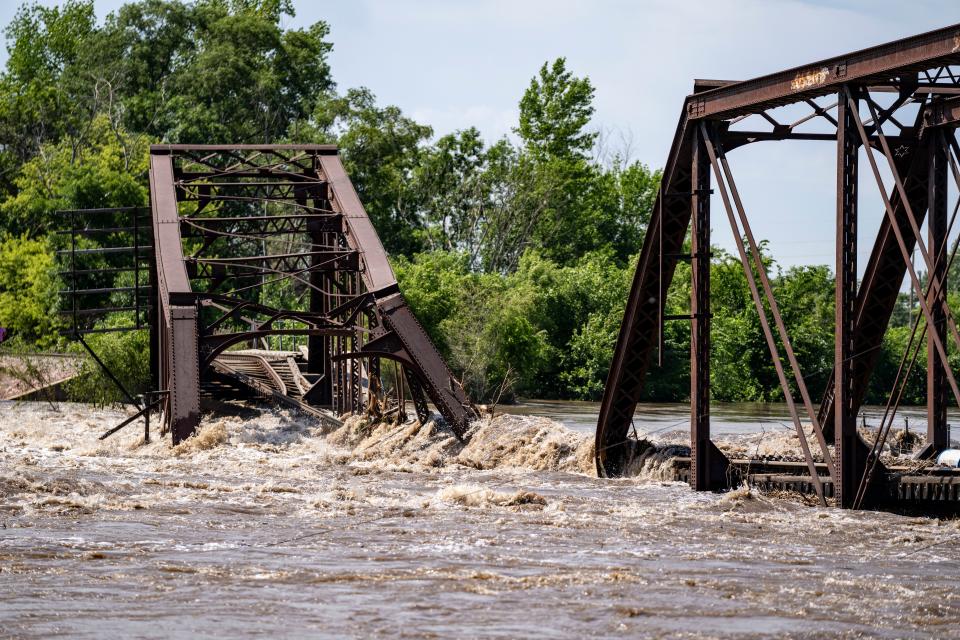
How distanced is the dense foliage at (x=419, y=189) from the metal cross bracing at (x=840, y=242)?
99.4 feet

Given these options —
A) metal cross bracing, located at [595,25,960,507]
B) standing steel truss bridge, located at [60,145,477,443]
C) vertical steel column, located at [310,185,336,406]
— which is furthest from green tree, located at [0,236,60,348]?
metal cross bracing, located at [595,25,960,507]

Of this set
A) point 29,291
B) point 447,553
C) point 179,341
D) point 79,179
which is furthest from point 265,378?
point 29,291

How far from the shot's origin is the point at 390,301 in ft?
86.4

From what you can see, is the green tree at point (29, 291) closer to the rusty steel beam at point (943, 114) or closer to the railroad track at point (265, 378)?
the railroad track at point (265, 378)

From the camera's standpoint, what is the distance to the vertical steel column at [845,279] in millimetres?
17422

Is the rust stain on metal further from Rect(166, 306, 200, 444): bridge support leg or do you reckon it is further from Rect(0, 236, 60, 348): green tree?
Rect(0, 236, 60, 348): green tree

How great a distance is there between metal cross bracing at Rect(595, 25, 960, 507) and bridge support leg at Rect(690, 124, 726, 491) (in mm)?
21

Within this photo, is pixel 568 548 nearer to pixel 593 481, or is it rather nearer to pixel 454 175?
pixel 593 481

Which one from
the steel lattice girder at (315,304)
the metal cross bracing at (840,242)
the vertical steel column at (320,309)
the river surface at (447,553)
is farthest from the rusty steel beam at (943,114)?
the vertical steel column at (320,309)

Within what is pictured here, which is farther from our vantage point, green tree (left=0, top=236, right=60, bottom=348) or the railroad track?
green tree (left=0, top=236, right=60, bottom=348)

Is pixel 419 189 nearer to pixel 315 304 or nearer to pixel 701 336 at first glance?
pixel 315 304

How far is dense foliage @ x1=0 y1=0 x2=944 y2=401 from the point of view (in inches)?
2238

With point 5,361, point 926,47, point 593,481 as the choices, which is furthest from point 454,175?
point 926,47

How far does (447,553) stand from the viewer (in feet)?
50.1
